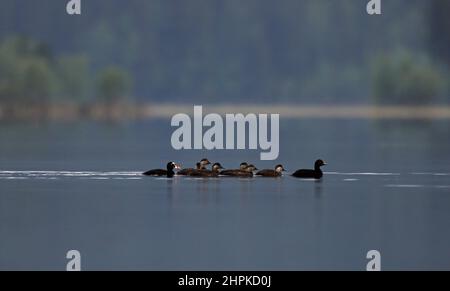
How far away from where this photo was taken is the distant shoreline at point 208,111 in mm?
75812

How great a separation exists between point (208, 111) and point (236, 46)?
85.6ft

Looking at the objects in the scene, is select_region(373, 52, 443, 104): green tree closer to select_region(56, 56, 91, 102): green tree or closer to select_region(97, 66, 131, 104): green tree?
select_region(97, 66, 131, 104): green tree

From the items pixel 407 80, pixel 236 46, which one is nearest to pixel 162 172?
pixel 407 80

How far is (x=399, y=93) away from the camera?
88.4 meters

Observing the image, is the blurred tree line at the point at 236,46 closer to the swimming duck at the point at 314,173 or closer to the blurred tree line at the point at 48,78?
the blurred tree line at the point at 48,78

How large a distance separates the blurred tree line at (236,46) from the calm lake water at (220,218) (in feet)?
235

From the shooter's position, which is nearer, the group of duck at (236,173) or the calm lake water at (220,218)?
the calm lake water at (220,218)

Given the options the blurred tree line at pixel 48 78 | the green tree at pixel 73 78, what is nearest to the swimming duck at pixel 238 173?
the blurred tree line at pixel 48 78

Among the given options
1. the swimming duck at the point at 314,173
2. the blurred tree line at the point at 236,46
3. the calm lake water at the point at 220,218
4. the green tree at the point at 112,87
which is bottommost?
the calm lake water at the point at 220,218

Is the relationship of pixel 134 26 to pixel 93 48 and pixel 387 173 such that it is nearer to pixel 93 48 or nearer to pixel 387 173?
pixel 93 48

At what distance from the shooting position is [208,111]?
93.2 meters

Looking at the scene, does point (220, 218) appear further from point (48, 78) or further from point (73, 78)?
point (73, 78)

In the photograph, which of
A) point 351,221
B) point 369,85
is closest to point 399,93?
point 369,85

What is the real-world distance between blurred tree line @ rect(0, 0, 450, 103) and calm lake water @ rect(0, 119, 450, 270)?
71.6 meters
